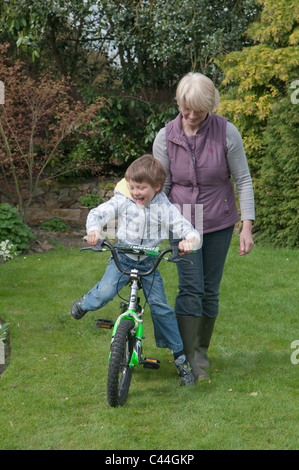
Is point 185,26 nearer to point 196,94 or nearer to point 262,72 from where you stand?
point 262,72

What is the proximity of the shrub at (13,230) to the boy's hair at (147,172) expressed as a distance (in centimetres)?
457

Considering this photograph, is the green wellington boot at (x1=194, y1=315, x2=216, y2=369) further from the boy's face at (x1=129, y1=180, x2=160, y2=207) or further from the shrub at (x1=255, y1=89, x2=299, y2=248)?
the shrub at (x1=255, y1=89, x2=299, y2=248)

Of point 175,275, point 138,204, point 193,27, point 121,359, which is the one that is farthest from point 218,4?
point 121,359

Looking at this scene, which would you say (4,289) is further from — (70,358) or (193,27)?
(193,27)

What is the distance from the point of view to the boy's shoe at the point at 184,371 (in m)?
3.71

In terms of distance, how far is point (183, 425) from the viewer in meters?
3.18

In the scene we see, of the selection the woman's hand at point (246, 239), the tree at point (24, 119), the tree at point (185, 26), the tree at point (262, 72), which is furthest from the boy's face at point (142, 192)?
the tree at point (185, 26)

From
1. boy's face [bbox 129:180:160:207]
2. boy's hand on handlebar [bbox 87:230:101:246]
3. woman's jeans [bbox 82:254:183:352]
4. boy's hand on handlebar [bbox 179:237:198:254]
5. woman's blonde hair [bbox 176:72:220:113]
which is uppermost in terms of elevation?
woman's blonde hair [bbox 176:72:220:113]

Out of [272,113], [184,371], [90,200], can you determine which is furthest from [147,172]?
[90,200]

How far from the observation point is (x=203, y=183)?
11.6 ft

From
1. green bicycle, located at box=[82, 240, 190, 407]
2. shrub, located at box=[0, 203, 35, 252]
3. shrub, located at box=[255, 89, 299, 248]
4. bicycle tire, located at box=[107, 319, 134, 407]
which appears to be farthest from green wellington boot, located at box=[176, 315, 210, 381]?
shrub, located at box=[0, 203, 35, 252]

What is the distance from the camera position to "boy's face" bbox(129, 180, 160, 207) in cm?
330

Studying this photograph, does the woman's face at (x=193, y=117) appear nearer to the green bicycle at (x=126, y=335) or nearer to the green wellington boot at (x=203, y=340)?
the green bicycle at (x=126, y=335)

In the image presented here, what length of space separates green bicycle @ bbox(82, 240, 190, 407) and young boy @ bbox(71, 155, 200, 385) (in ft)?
0.35
